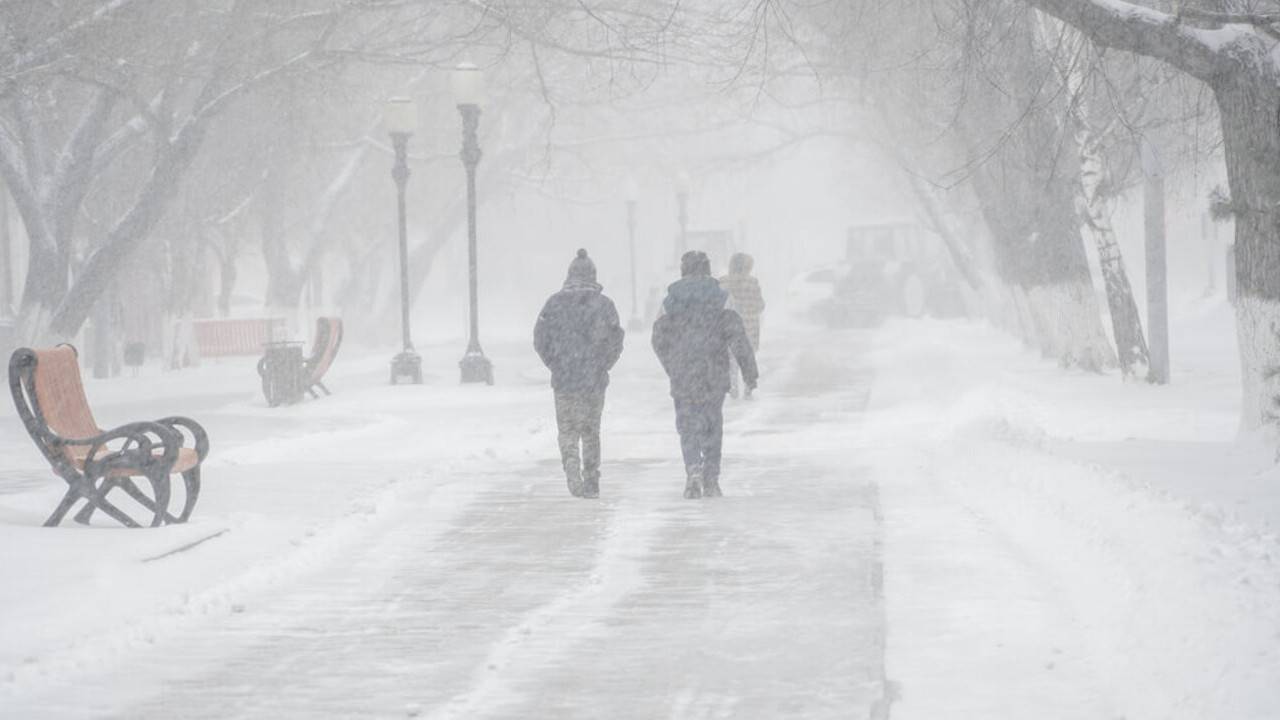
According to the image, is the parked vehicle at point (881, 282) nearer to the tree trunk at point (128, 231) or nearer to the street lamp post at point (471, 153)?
the street lamp post at point (471, 153)

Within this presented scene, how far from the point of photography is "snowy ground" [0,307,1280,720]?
692 centimetres

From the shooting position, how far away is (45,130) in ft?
90.9

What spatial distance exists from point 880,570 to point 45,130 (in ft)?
69.1

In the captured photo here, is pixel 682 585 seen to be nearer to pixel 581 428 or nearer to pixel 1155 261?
pixel 581 428

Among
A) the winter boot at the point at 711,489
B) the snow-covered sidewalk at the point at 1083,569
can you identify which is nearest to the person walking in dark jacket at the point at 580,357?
the winter boot at the point at 711,489

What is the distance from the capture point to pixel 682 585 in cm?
941

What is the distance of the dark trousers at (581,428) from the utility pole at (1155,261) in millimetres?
8705

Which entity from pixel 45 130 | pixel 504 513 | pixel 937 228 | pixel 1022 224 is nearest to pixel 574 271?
pixel 504 513

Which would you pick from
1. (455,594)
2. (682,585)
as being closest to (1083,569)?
(682,585)

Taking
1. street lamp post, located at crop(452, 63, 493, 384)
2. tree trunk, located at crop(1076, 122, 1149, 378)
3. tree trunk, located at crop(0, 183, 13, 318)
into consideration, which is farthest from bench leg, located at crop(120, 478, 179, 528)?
tree trunk, located at crop(0, 183, 13, 318)

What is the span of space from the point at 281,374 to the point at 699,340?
10.6m

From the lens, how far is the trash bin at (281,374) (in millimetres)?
22672

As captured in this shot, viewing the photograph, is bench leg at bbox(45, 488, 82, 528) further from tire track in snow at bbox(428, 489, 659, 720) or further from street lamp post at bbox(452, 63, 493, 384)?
street lamp post at bbox(452, 63, 493, 384)

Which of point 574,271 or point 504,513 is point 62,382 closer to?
point 504,513
